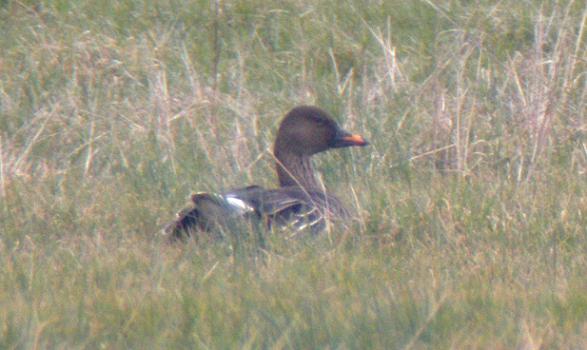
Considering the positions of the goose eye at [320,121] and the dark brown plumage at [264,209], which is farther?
the goose eye at [320,121]

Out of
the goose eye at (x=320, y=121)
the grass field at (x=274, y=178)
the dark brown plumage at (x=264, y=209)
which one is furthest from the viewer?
the goose eye at (x=320, y=121)

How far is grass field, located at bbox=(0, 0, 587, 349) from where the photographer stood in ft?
13.9

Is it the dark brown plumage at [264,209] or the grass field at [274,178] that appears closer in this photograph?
the grass field at [274,178]

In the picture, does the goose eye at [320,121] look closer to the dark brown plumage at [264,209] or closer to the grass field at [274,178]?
the grass field at [274,178]

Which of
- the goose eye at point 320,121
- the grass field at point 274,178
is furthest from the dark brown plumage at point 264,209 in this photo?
the goose eye at point 320,121

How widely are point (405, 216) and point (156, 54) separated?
4.70 meters

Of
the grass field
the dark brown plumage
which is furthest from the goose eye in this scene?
the dark brown plumage

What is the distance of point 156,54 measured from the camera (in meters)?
10.3

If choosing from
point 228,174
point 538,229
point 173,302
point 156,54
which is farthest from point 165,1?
point 173,302

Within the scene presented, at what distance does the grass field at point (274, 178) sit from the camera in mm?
4234

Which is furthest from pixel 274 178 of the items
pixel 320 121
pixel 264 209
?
pixel 264 209

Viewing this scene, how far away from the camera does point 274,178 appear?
26.0 ft

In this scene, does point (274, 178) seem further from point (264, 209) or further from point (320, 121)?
point (264, 209)

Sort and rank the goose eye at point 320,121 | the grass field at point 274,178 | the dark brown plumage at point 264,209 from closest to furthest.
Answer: the grass field at point 274,178
the dark brown plumage at point 264,209
the goose eye at point 320,121
